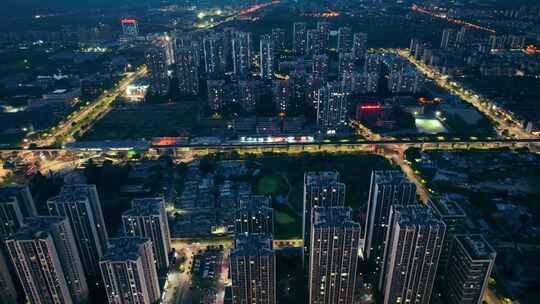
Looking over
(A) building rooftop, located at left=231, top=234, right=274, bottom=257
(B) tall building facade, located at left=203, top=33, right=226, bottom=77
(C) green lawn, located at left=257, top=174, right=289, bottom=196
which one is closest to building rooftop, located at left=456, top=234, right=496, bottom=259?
(A) building rooftop, located at left=231, top=234, right=274, bottom=257

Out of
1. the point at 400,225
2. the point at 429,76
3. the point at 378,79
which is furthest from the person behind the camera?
the point at 429,76

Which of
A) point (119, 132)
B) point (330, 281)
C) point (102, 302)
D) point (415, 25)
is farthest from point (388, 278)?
point (415, 25)

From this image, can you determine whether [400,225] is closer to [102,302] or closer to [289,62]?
[102,302]

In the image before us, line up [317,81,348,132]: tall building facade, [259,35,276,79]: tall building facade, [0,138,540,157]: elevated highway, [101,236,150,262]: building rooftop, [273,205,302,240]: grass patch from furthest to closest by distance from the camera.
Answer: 1. [259,35,276,79]: tall building facade
2. [317,81,348,132]: tall building facade
3. [0,138,540,157]: elevated highway
4. [273,205,302,240]: grass patch
5. [101,236,150,262]: building rooftop

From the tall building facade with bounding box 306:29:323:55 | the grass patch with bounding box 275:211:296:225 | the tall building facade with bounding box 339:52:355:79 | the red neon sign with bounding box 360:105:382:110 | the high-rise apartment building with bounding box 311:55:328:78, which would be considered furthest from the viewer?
the tall building facade with bounding box 306:29:323:55

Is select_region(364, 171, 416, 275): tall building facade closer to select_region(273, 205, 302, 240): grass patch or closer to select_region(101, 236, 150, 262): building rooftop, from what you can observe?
select_region(273, 205, 302, 240): grass patch
